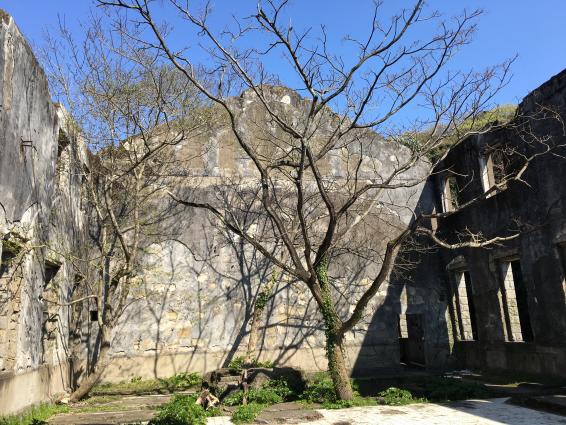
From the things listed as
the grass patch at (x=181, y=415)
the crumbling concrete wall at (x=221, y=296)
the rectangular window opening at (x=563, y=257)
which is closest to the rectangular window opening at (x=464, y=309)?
the crumbling concrete wall at (x=221, y=296)

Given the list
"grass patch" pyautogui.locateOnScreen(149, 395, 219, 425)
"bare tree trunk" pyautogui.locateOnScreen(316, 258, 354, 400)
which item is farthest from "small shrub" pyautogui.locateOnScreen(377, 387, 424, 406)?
"grass patch" pyautogui.locateOnScreen(149, 395, 219, 425)

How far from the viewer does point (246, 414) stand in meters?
6.93

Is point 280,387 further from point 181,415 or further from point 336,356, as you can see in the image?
point 181,415

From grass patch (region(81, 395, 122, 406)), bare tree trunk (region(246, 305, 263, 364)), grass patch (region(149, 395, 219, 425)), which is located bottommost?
grass patch (region(81, 395, 122, 406))

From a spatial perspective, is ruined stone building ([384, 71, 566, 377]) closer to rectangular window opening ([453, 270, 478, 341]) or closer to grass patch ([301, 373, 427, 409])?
rectangular window opening ([453, 270, 478, 341])

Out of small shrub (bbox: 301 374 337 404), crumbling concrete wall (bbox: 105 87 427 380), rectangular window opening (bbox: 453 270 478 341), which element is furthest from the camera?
rectangular window opening (bbox: 453 270 478 341)

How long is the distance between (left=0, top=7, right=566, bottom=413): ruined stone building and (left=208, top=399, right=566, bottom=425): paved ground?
9.50 feet

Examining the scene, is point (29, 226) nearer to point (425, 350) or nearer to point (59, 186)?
point (59, 186)

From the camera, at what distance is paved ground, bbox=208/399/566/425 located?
6.25 metres

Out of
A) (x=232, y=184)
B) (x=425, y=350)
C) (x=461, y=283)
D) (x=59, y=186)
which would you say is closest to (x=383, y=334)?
(x=425, y=350)

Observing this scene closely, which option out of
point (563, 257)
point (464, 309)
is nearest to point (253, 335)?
point (464, 309)

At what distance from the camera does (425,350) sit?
12.5 m

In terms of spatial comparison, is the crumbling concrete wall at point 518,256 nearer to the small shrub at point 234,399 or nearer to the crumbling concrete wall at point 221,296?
the crumbling concrete wall at point 221,296

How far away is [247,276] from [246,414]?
535cm
